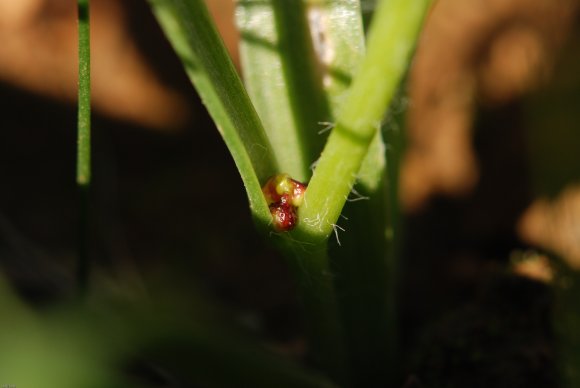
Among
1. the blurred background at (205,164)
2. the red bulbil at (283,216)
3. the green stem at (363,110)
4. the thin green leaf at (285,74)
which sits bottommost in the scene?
the red bulbil at (283,216)

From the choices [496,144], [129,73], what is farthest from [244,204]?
[496,144]

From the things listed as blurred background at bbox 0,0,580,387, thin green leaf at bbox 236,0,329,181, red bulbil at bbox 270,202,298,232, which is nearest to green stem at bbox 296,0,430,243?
red bulbil at bbox 270,202,298,232

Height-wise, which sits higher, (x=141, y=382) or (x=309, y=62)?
(x=309, y=62)

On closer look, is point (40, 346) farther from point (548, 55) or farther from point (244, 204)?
point (244, 204)

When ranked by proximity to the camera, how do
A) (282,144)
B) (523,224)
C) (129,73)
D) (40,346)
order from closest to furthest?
(40,346) < (282,144) < (523,224) < (129,73)

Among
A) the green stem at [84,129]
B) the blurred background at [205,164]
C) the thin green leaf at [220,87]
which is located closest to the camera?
the thin green leaf at [220,87]

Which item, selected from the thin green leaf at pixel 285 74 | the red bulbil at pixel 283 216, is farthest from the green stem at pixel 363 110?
the thin green leaf at pixel 285 74

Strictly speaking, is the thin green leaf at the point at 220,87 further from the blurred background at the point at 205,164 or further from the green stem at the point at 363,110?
the blurred background at the point at 205,164
